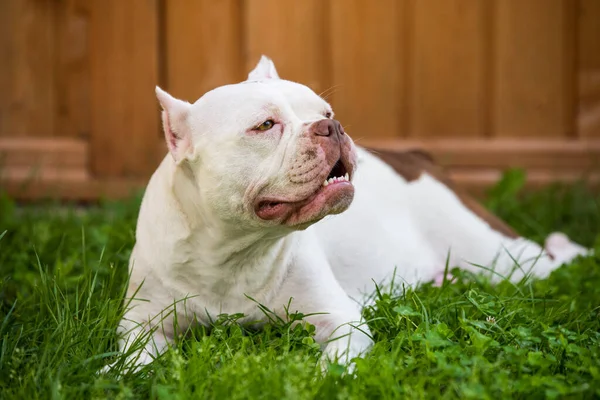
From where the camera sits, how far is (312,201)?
2541mm

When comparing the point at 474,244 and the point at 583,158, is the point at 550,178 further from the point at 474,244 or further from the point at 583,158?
the point at 474,244

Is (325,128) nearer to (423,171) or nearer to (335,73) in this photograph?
(423,171)

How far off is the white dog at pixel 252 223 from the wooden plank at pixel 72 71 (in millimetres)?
2506

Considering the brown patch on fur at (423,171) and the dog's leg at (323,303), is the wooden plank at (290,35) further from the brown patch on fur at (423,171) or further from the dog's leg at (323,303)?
the dog's leg at (323,303)

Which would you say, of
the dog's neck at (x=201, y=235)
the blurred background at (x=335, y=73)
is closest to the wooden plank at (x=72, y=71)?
the blurred background at (x=335, y=73)

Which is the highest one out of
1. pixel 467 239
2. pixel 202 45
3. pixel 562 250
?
pixel 202 45

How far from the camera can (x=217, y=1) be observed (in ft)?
16.7

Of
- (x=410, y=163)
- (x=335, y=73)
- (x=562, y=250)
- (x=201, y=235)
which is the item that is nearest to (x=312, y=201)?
(x=201, y=235)

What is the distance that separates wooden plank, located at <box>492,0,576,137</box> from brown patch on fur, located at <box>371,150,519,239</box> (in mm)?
1289

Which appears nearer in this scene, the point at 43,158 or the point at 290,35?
the point at 290,35

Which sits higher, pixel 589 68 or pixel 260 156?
pixel 589 68

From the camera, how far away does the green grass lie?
7.14 ft

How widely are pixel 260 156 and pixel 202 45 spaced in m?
2.72

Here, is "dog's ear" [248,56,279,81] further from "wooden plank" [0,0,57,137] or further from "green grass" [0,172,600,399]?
"wooden plank" [0,0,57,137]
